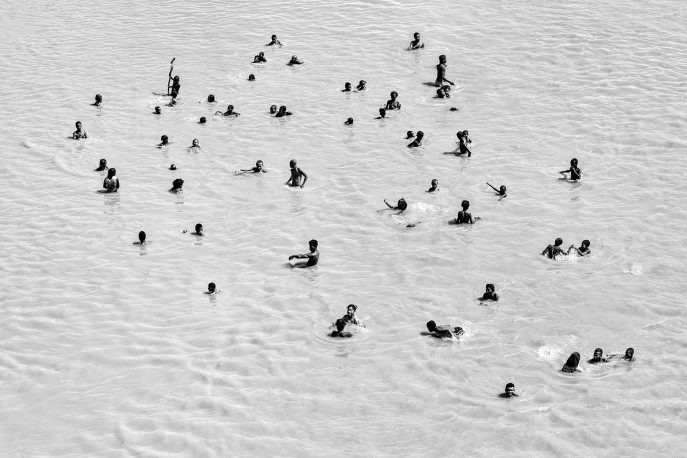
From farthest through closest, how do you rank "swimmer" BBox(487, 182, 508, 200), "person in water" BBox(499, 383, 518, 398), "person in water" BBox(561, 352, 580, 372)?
"swimmer" BBox(487, 182, 508, 200) < "person in water" BBox(561, 352, 580, 372) < "person in water" BBox(499, 383, 518, 398)

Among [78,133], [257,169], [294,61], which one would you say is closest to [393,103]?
[294,61]

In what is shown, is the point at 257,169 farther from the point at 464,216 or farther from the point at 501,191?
the point at 501,191

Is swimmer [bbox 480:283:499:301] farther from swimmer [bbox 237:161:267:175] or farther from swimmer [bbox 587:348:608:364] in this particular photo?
swimmer [bbox 237:161:267:175]

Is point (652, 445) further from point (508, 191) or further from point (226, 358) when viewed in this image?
point (508, 191)

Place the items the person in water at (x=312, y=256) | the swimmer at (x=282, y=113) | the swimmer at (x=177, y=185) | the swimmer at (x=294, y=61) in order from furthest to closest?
1. the swimmer at (x=294, y=61)
2. the swimmer at (x=282, y=113)
3. the swimmer at (x=177, y=185)
4. the person in water at (x=312, y=256)

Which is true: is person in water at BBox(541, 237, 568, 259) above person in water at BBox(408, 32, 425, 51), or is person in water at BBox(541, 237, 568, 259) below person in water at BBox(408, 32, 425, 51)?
below

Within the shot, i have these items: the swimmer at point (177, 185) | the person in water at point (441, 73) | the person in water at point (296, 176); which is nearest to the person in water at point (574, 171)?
the person in water at point (296, 176)

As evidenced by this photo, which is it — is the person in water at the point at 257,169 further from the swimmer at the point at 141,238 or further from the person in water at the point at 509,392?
the person in water at the point at 509,392

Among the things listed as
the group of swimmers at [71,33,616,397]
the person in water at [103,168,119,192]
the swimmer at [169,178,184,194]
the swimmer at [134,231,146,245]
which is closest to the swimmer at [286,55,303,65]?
the group of swimmers at [71,33,616,397]
